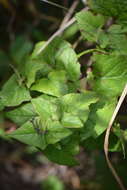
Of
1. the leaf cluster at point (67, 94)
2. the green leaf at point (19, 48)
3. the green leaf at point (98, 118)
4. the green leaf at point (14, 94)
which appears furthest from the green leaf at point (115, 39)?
the green leaf at point (19, 48)

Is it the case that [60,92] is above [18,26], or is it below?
above

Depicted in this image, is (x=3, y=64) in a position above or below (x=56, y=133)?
below

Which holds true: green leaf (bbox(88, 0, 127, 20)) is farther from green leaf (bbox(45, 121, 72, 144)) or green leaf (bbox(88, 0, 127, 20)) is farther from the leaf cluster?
green leaf (bbox(45, 121, 72, 144))

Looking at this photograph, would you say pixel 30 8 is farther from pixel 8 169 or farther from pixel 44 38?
pixel 8 169

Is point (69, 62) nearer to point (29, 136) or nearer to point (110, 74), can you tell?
point (110, 74)

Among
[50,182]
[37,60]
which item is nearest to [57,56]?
[37,60]

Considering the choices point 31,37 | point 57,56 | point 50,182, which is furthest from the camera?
point 50,182

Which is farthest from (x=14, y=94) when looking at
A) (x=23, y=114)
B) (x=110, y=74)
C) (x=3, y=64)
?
(x=3, y=64)
